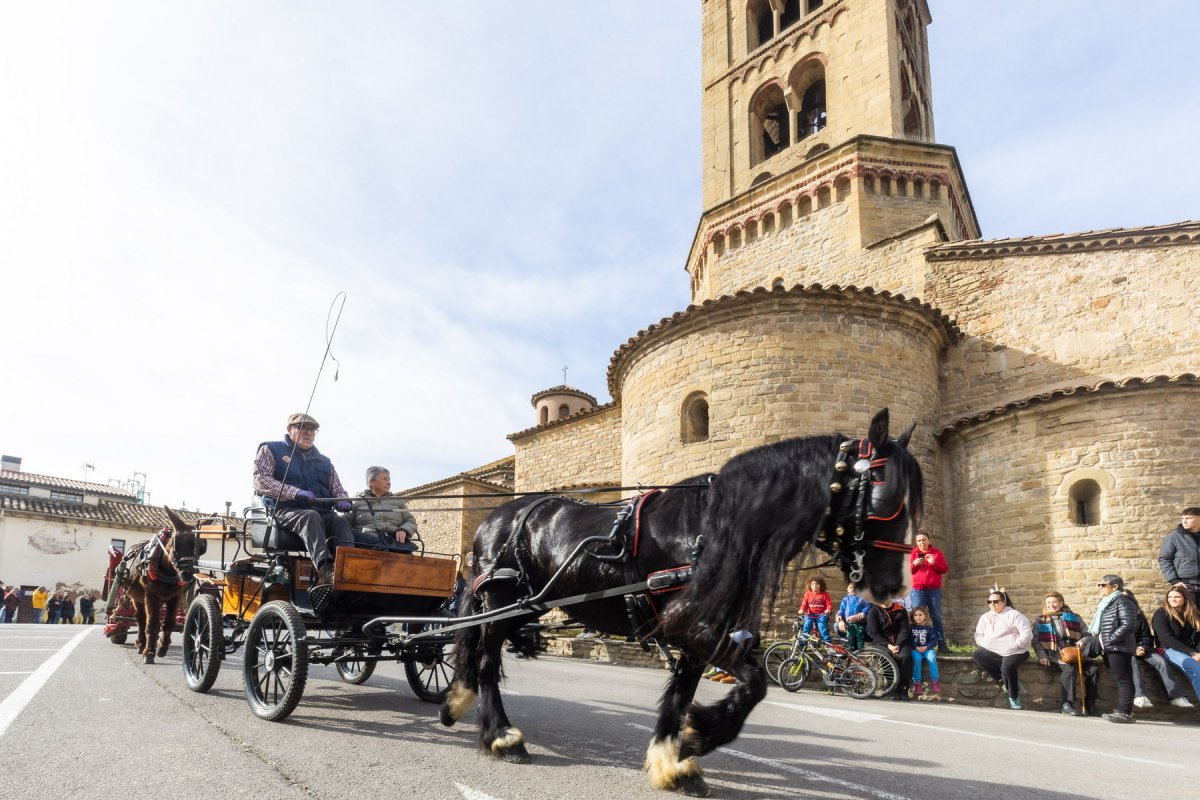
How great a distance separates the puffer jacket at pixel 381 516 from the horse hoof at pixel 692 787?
312cm

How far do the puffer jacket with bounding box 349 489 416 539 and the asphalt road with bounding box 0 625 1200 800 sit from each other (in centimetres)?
133

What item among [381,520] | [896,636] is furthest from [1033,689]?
[381,520]

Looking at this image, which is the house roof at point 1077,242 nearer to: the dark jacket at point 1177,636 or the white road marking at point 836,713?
the dark jacket at point 1177,636

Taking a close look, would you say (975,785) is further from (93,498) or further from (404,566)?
(93,498)

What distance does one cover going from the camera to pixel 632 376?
53.4 ft

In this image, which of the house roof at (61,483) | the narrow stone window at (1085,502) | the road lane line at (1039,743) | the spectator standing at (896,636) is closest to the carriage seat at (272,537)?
the road lane line at (1039,743)

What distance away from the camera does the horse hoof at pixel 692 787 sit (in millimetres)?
3604

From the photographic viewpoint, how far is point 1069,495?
38.2ft

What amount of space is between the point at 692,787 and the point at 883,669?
654 centimetres

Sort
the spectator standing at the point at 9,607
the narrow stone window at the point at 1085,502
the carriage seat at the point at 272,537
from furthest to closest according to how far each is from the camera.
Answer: the spectator standing at the point at 9,607 < the narrow stone window at the point at 1085,502 < the carriage seat at the point at 272,537

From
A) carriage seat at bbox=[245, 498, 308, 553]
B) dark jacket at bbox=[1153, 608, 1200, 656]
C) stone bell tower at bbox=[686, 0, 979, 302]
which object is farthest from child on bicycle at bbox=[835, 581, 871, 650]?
stone bell tower at bbox=[686, 0, 979, 302]

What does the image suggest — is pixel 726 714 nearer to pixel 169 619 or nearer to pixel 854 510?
pixel 854 510

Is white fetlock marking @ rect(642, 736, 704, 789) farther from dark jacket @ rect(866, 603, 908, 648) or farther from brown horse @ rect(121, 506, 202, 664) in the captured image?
dark jacket @ rect(866, 603, 908, 648)

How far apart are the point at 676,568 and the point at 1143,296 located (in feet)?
48.1
